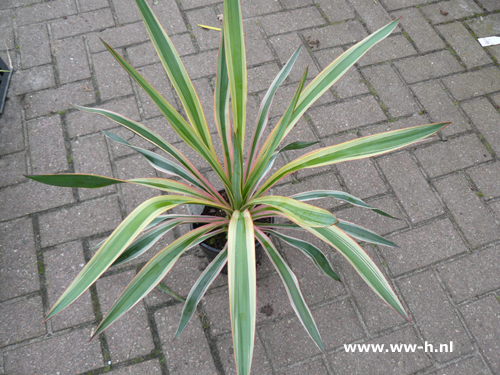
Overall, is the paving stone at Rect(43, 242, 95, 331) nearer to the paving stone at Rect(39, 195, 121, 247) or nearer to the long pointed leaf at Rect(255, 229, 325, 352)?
the paving stone at Rect(39, 195, 121, 247)

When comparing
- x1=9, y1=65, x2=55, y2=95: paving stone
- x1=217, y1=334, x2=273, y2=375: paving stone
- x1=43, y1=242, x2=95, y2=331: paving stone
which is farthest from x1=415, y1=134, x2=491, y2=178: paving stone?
x1=9, y1=65, x2=55, y2=95: paving stone

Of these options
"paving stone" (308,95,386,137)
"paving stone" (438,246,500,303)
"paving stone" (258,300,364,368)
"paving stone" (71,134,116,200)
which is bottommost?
"paving stone" (438,246,500,303)

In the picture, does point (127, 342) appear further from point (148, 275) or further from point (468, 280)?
point (468, 280)

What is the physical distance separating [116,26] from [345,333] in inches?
90.7

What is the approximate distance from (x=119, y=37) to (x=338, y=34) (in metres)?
1.45

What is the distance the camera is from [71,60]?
7.88 ft

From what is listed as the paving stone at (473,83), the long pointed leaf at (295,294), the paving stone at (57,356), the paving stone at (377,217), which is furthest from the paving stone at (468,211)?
the paving stone at (57,356)

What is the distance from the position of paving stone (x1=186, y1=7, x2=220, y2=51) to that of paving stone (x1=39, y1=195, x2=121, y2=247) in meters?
1.20

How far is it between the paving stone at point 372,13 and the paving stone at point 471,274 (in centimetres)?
161

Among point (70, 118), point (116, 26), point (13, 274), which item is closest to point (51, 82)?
point (70, 118)

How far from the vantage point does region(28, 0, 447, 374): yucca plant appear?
3.43 ft

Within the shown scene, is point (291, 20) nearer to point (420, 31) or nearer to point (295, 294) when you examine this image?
point (420, 31)

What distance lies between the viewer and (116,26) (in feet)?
8.34

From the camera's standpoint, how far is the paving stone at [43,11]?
2.56 meters
